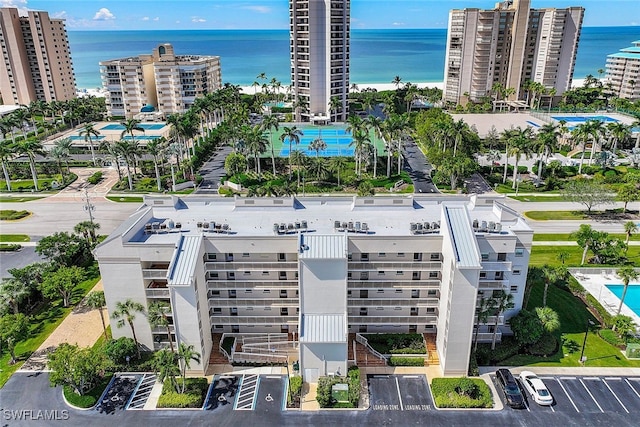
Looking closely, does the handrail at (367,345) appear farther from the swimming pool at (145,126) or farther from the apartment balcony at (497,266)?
the swimming pool at (145,126)

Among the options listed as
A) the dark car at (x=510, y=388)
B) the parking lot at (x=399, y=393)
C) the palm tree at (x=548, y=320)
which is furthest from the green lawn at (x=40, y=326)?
the palm tree at (x=548, y=320)

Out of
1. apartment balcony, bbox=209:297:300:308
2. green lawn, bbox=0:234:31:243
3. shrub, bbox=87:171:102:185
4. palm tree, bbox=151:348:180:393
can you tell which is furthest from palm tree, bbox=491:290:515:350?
shrub, bbox=87:171:102:185

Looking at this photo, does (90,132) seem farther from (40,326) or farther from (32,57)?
(32,57)

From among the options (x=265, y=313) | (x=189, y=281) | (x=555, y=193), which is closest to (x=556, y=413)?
(x=265, y=313)

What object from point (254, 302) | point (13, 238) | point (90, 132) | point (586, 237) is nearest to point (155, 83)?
point (90, 132)

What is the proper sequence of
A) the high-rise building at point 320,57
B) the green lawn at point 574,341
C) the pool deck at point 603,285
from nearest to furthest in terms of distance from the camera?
1. the green lawn at point 574,341
2. the pool deck at point 603,285
3. the high-rise building at point 320,57

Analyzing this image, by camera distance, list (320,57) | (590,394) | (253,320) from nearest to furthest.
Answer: (590,394) < (253,320) < (320,57)
